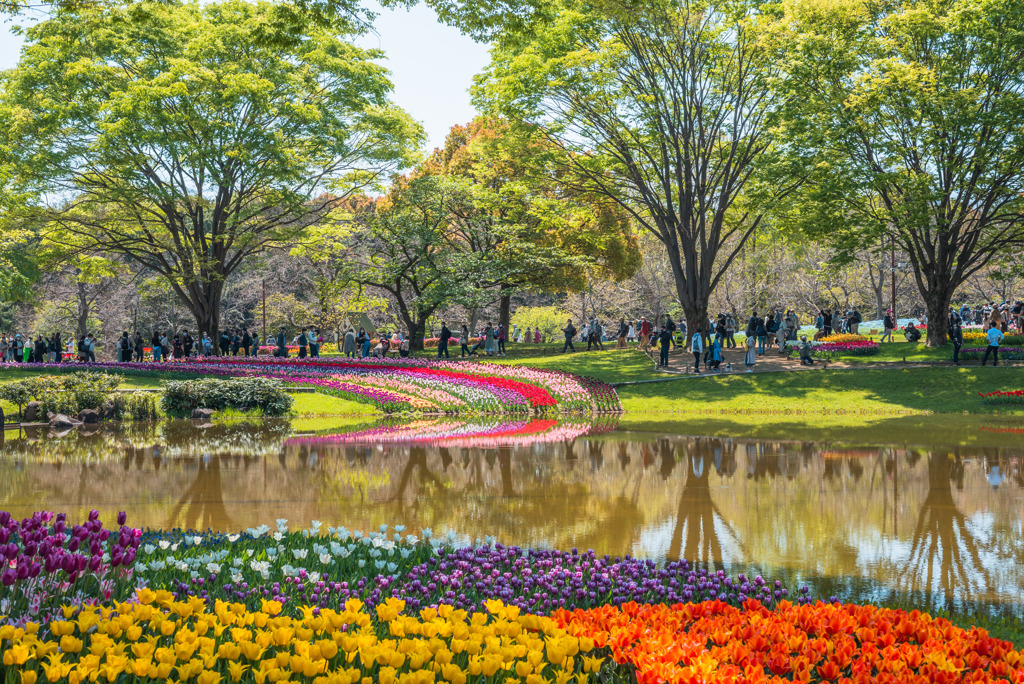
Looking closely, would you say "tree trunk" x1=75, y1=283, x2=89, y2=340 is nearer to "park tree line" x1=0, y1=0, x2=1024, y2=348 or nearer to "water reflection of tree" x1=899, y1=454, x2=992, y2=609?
"park tree line" x1=0, y1=0, x2=1024, y2=348

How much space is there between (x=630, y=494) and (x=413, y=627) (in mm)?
6446

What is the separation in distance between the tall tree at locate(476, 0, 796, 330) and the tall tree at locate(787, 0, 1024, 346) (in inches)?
58.9

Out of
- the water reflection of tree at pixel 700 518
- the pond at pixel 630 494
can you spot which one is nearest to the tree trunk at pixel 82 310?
the pond at pixel 630 494

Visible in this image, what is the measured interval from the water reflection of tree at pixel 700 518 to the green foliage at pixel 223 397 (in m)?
11.0

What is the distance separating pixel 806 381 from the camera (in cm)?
2394

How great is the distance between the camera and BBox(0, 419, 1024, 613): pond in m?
6.68

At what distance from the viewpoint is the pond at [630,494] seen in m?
6.68

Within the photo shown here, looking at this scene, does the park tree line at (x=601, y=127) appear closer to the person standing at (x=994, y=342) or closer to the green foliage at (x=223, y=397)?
the person standing at (x=994, y=342)

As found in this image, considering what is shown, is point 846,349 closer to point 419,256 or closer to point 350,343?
point 419,256

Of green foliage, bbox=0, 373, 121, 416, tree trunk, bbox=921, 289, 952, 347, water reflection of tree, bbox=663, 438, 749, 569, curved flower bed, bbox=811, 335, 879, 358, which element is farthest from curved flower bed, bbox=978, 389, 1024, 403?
green foliage, bbox=0, 373, 121, 416

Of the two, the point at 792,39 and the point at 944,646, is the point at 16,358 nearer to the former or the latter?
the point at 792,39

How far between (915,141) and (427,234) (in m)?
20.7

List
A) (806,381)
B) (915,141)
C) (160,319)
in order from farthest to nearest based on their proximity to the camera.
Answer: (160,319) < (915,141) < (806,381)

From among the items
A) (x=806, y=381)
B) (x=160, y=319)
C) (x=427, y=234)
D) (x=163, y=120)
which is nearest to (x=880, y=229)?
(x=806, y=381)
